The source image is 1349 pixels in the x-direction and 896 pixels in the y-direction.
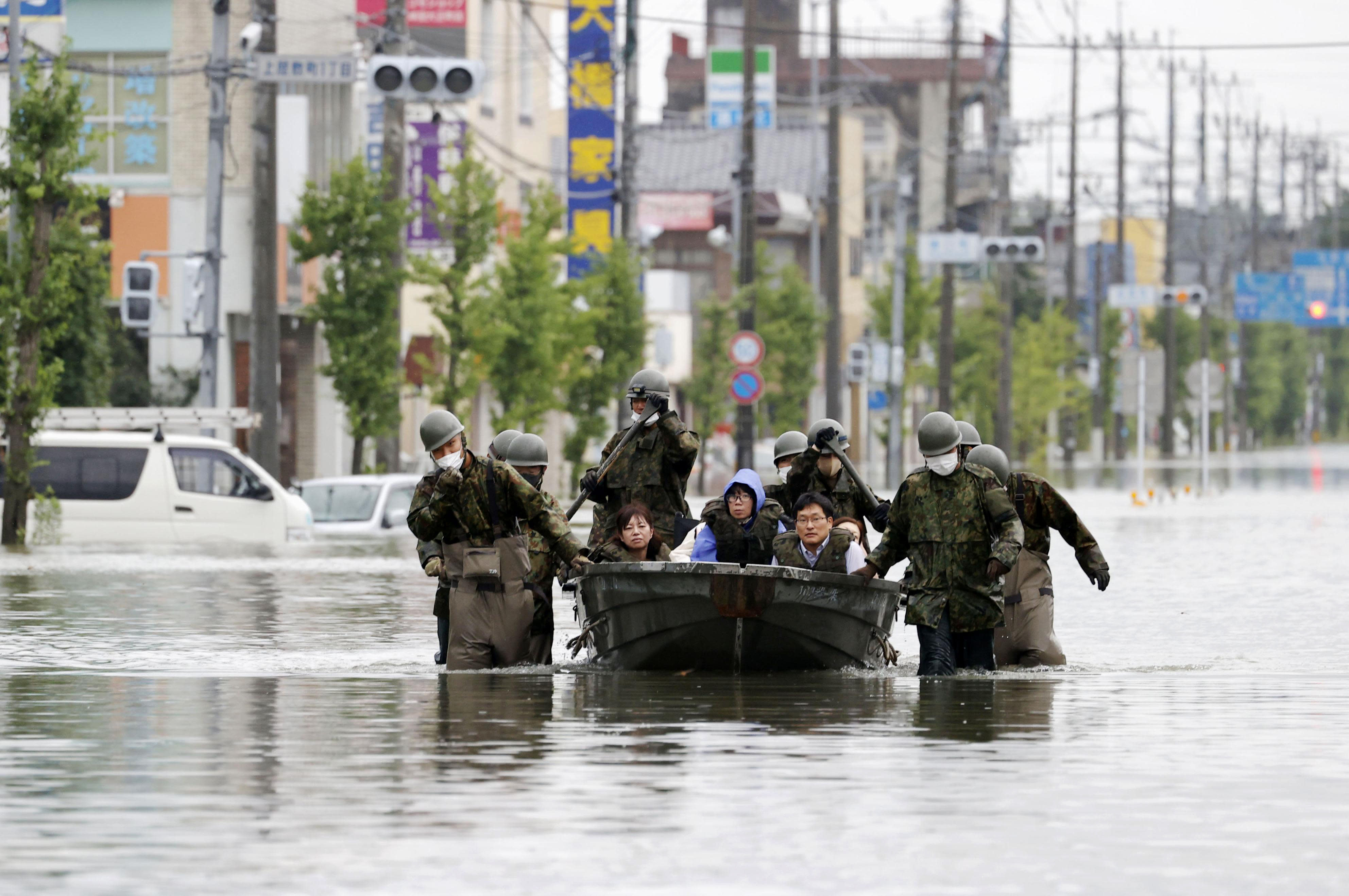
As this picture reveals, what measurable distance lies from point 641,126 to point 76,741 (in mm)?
93404

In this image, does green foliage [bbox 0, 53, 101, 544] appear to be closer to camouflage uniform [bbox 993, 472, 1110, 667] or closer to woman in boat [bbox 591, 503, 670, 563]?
woman in boat [bbox 591, 503, 670, 563]

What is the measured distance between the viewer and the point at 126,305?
116 ft

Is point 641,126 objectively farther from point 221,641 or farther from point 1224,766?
point 1224,766

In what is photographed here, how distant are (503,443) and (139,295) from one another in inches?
747

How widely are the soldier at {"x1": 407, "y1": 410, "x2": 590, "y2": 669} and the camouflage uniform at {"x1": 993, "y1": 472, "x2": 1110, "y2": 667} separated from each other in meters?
2.66

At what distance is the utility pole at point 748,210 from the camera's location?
47844 millimetres

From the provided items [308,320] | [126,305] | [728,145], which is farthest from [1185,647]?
[728,145]

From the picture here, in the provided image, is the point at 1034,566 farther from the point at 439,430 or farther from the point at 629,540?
the point at 439,430

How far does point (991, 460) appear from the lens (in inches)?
650

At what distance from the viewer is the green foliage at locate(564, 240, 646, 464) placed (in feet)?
168

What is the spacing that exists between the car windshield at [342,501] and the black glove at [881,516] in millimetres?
21650

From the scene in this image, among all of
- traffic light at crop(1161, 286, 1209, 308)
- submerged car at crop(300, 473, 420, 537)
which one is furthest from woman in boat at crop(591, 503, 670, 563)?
traffic light at crop(1161, 286, 1209, 308)

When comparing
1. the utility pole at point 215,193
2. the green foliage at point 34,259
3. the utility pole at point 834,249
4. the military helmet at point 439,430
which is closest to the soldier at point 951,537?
the military helmet at point 439,430

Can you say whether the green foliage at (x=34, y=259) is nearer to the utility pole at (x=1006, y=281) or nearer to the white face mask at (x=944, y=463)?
the white face mask at (x=944, y=463)
